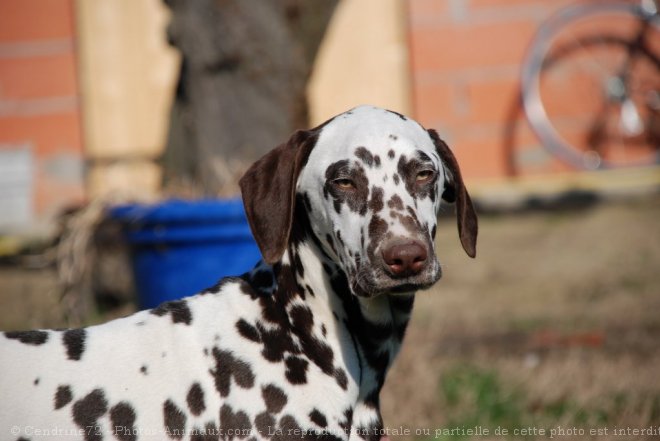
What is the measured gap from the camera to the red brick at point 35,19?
25.9ft

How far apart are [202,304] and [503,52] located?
19.0 ft

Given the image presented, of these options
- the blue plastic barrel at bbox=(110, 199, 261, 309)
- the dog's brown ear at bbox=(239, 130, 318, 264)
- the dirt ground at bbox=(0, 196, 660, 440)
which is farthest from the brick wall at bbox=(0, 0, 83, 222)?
the dog's brown ear at bbox=(239, 130, 318, 264)

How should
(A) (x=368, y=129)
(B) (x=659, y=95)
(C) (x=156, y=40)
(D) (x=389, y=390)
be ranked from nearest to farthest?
(A) (x=368, y=129)
(D) (x=389, y=390)
(C) (x=156, y=40)
(B) (x=659, y=95)

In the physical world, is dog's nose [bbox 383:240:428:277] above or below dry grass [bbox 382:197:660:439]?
above

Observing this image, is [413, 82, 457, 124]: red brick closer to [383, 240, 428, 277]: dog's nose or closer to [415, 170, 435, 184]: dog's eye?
Result: [415, 170, 435, 184]: dog's eye

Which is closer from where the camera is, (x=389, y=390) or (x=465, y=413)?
(x=465, y=413)

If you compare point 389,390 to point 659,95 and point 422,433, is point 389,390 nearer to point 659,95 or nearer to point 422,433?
point 422,433

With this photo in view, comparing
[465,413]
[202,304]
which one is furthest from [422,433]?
[202,304]

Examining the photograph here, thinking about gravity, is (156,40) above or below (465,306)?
above

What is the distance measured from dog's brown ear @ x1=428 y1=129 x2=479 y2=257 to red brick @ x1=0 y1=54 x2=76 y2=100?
579 cm

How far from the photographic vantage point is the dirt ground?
3889 millimetres

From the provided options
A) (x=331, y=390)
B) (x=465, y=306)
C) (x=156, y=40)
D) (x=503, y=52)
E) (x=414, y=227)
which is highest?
(x=414, y=227)

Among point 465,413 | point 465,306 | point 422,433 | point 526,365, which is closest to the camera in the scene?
point 422,433

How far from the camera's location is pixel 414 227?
8.18ft
